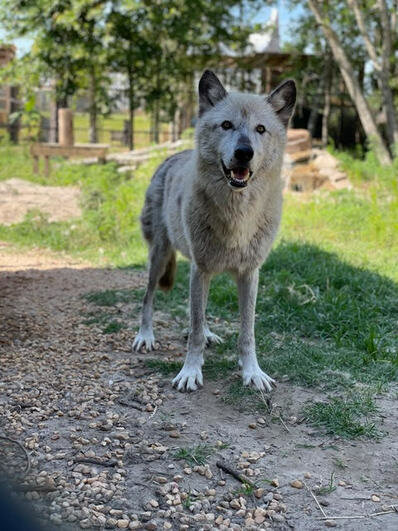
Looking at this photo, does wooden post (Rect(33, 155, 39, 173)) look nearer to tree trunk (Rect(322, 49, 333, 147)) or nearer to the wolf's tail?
tree trunk (Rect(322, 49, 333, 147))

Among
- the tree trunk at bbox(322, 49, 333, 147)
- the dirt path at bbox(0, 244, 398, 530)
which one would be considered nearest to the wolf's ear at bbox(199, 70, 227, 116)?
the dirt path at bbox(0, 244, 398, 530)

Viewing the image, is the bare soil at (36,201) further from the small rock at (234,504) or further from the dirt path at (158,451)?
the small rock at (234,504)

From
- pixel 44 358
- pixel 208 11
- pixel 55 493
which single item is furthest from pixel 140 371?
pixel 208 11

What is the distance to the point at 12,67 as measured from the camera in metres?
16.0

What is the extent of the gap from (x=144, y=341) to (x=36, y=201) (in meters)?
6.90

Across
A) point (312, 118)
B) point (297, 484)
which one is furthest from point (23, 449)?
point (312, 118)

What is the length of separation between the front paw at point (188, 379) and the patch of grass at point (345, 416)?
705 mm

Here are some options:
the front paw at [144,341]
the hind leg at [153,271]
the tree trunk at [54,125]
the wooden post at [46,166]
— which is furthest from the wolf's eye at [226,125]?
the tree trunk at [54,125]

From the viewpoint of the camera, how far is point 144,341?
457 centimetres

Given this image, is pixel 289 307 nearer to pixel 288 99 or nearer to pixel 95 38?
pixel 288 99

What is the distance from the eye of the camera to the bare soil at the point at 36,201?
980 centimetres

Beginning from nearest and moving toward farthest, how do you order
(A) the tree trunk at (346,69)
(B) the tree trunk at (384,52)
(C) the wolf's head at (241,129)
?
(C) the wolf's head at (241,129), (B) the tree trunk at (384,52), (A) the tree trunk at (346,69)

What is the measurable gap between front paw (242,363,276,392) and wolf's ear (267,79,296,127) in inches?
62.4

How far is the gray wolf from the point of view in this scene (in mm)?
3539
